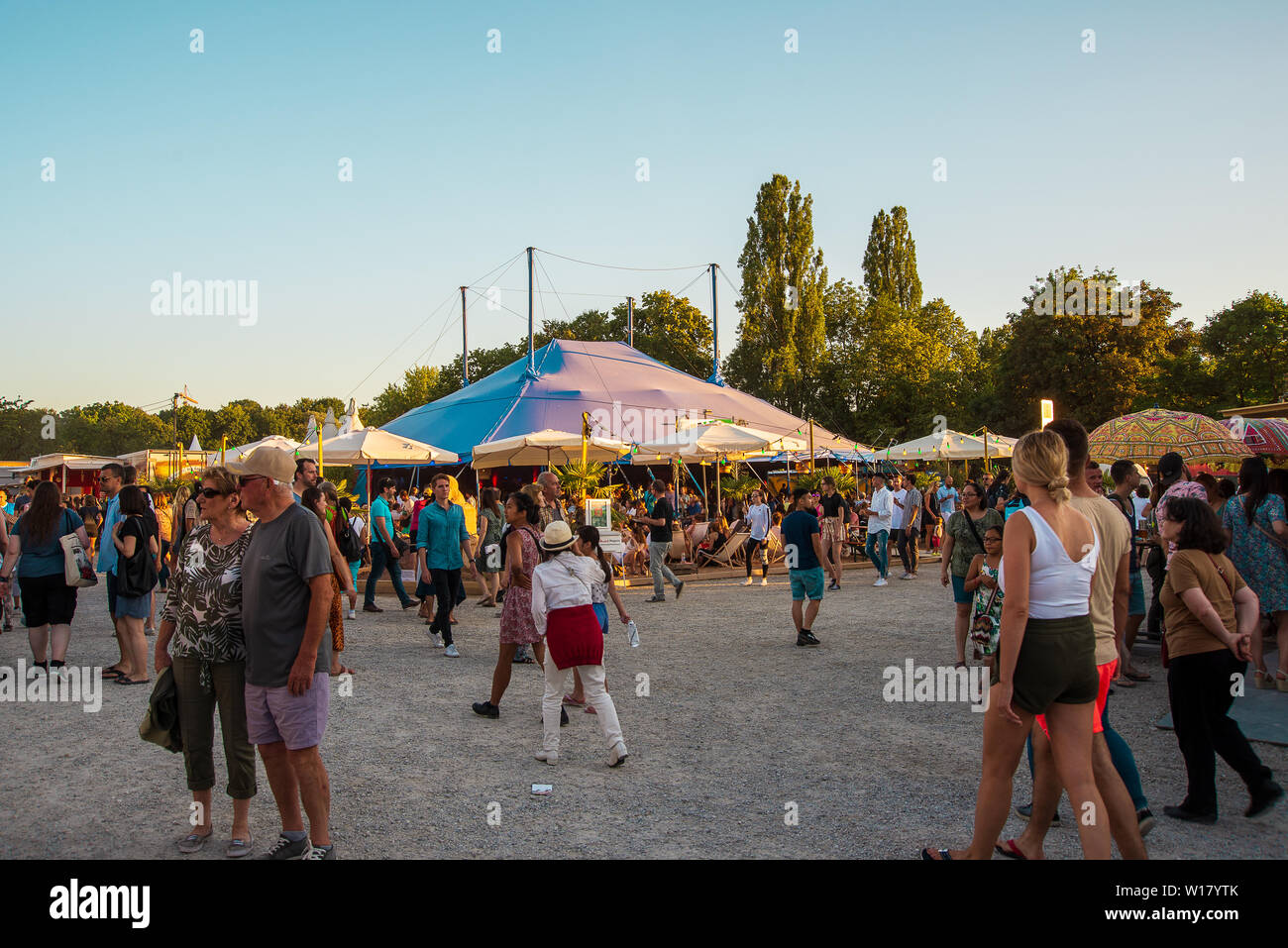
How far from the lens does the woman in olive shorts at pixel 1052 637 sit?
323 centimetres

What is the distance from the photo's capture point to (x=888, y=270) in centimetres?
5319

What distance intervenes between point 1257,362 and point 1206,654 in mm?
33872

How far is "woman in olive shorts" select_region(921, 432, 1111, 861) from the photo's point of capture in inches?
127

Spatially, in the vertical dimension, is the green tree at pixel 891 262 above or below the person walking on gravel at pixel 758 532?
above

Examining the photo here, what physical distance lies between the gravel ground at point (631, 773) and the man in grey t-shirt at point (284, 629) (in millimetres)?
543

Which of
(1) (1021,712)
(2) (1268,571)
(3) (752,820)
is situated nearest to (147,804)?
(3) (752,820)

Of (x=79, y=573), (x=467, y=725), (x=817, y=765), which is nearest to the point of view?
(x=817, y=765)

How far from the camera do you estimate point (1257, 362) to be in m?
32.0

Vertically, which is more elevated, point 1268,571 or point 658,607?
point 1268,571

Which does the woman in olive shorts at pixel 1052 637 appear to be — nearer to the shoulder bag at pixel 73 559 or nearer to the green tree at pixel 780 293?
the shoulder bag at pixel 73 559

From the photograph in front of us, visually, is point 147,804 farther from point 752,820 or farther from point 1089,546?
point 1089,546

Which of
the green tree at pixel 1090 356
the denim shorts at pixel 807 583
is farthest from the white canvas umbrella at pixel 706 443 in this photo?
the green tree at pixel 1090 356

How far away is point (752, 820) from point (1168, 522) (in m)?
2.66

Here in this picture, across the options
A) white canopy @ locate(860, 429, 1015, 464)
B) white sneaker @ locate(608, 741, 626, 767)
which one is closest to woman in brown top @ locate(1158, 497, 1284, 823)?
white sneaker @ locate(608, 741, 626, 767)
